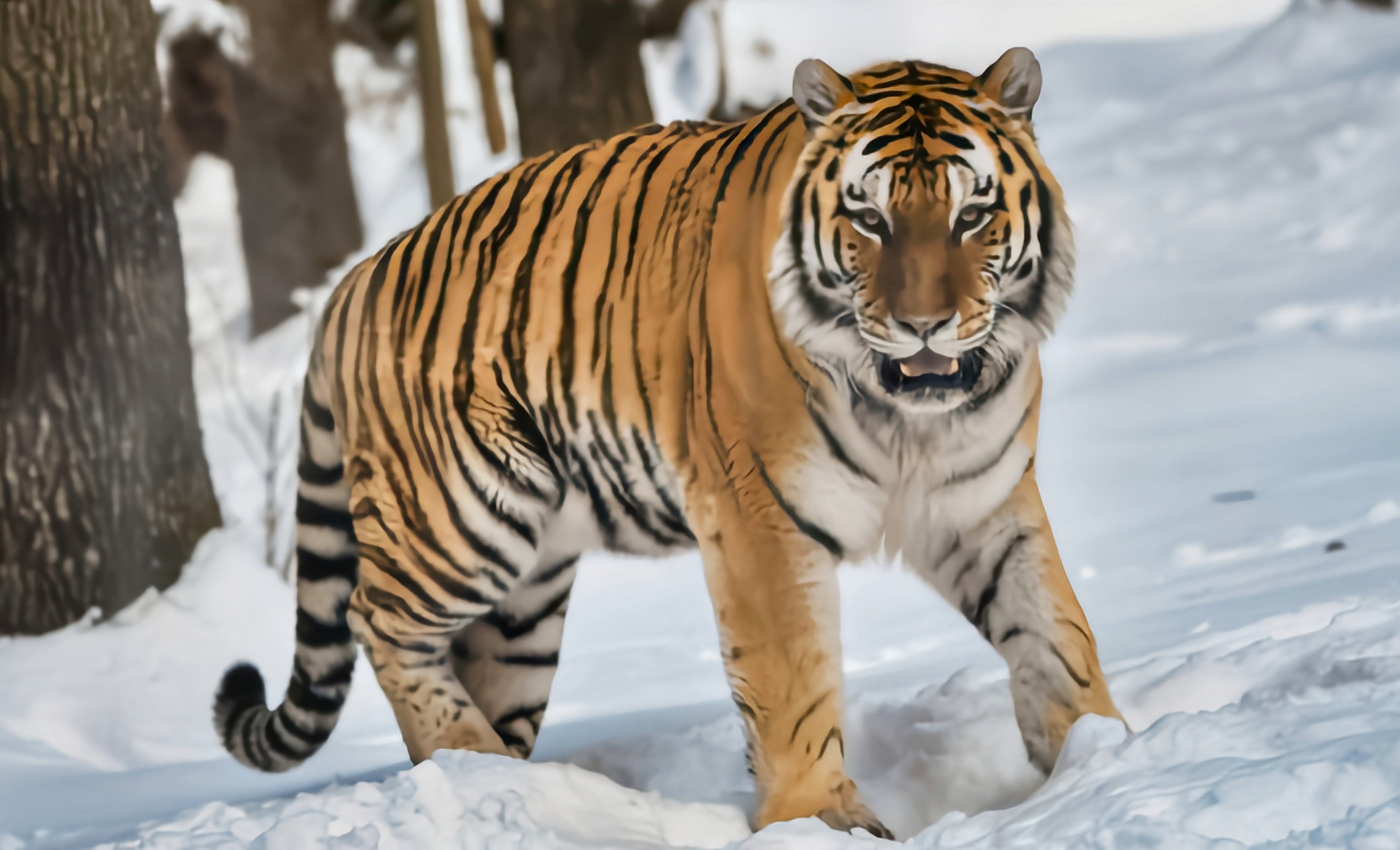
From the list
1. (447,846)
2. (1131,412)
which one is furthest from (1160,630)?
(447,846)

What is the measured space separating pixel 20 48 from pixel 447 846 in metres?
1.92

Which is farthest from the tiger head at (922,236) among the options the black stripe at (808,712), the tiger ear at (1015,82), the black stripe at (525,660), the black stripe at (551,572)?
the black stripe at (525,660)

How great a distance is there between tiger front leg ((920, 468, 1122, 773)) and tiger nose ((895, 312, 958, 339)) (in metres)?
0.29

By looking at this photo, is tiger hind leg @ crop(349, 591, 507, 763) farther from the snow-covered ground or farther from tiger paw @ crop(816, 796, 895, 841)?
tiger paw @ crop(816, 796, 895, 841)

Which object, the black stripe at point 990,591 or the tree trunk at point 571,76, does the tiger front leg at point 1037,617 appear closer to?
the black stripe at point 990,591

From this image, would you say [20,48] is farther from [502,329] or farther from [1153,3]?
[1153,3]

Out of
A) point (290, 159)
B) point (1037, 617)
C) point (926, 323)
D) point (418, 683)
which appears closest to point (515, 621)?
point (418, 683)

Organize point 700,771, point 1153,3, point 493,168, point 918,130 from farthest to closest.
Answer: point 493,168
point 1153,3
point 700,771
point 918,130

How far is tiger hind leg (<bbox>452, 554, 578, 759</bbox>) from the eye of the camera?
2.22 metres

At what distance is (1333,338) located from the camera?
3.42 metres

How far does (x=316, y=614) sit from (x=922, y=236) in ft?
3.67

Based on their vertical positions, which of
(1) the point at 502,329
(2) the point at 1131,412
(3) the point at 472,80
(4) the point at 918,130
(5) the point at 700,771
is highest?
(3) the point at 472,80

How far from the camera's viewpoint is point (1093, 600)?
2508 millimetres

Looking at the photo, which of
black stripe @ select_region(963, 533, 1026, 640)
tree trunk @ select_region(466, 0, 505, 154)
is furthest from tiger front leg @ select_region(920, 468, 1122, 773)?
tree trunk @ select_region(466, 0, 505, 154)
